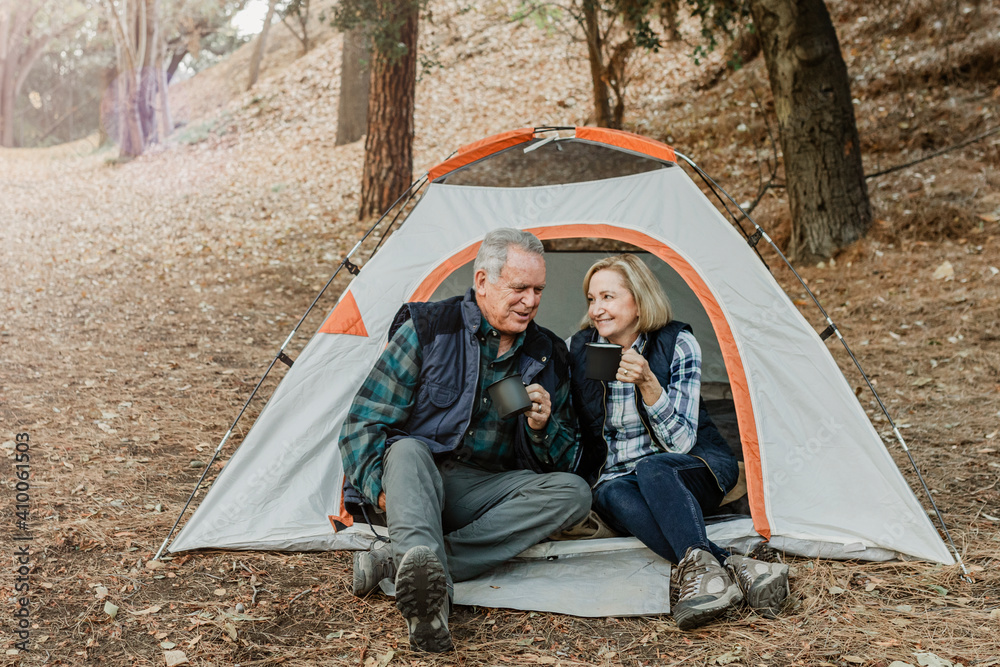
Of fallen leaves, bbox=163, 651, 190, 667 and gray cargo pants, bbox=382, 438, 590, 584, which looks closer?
fallen leaves, bbox=163, 651, 190, 667

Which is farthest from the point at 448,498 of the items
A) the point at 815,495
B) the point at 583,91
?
the point at 583,91

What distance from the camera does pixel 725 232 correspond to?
2.93 metres

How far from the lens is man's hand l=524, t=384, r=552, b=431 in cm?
256

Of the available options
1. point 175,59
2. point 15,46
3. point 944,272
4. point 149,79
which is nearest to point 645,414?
point 944,272

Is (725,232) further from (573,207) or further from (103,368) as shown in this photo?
(103,368)

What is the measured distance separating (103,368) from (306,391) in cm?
222

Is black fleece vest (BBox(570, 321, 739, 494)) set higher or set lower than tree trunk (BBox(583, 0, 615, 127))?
lower

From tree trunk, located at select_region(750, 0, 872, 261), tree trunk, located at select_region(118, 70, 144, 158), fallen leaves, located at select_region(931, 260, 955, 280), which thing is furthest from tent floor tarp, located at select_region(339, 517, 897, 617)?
tree trunk, located at select_region(118, 70, 144, 158)

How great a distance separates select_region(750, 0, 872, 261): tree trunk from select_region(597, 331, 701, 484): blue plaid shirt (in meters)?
3.57

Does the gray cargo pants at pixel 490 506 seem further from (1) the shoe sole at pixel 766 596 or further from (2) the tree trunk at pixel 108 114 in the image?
(2) the tree trunk at pixel 108 114

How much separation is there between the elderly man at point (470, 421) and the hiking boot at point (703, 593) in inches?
16.6

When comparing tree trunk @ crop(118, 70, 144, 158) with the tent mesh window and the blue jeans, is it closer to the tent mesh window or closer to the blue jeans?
the tent mesh window

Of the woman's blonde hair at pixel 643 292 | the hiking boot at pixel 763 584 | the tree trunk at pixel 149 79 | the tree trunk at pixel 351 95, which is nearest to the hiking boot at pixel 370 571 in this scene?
the hiking boot at pixel 763 584

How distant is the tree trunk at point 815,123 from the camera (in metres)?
5.61
